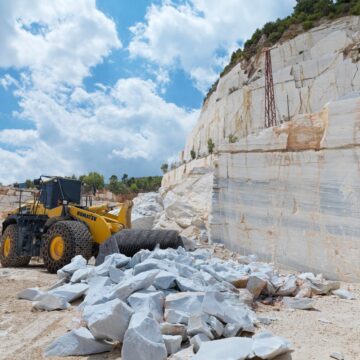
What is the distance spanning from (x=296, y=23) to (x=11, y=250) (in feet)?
99.9

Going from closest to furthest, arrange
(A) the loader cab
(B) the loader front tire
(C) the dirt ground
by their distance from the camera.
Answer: (C) the dirt ground → (B) the loader front tire → (A) the loader cab

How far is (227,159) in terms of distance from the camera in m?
10.1

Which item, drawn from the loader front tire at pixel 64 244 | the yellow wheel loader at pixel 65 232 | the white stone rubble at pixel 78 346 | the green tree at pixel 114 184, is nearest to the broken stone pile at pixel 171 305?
the white stone rubble at pixel 78 346

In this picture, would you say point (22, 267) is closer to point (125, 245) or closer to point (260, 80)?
point (125, 245)

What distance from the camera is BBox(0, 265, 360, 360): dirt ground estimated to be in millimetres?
3723

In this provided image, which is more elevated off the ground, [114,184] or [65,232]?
[114,184]

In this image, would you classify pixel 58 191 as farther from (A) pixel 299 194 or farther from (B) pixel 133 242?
(A) pixel 299 194

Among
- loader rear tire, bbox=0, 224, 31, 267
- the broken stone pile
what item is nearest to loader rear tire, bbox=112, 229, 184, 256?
the broken stone pile

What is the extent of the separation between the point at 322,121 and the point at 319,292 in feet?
11.6

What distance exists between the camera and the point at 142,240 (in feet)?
24.9

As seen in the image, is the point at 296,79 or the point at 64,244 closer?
the point at 64,244

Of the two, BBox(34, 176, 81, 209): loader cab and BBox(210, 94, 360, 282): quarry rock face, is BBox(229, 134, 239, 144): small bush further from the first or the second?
BBox(34, 176, 81, 209): loader cab

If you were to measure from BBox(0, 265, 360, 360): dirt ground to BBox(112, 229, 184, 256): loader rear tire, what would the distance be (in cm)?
214

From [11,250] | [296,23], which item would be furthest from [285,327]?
[296,23]
